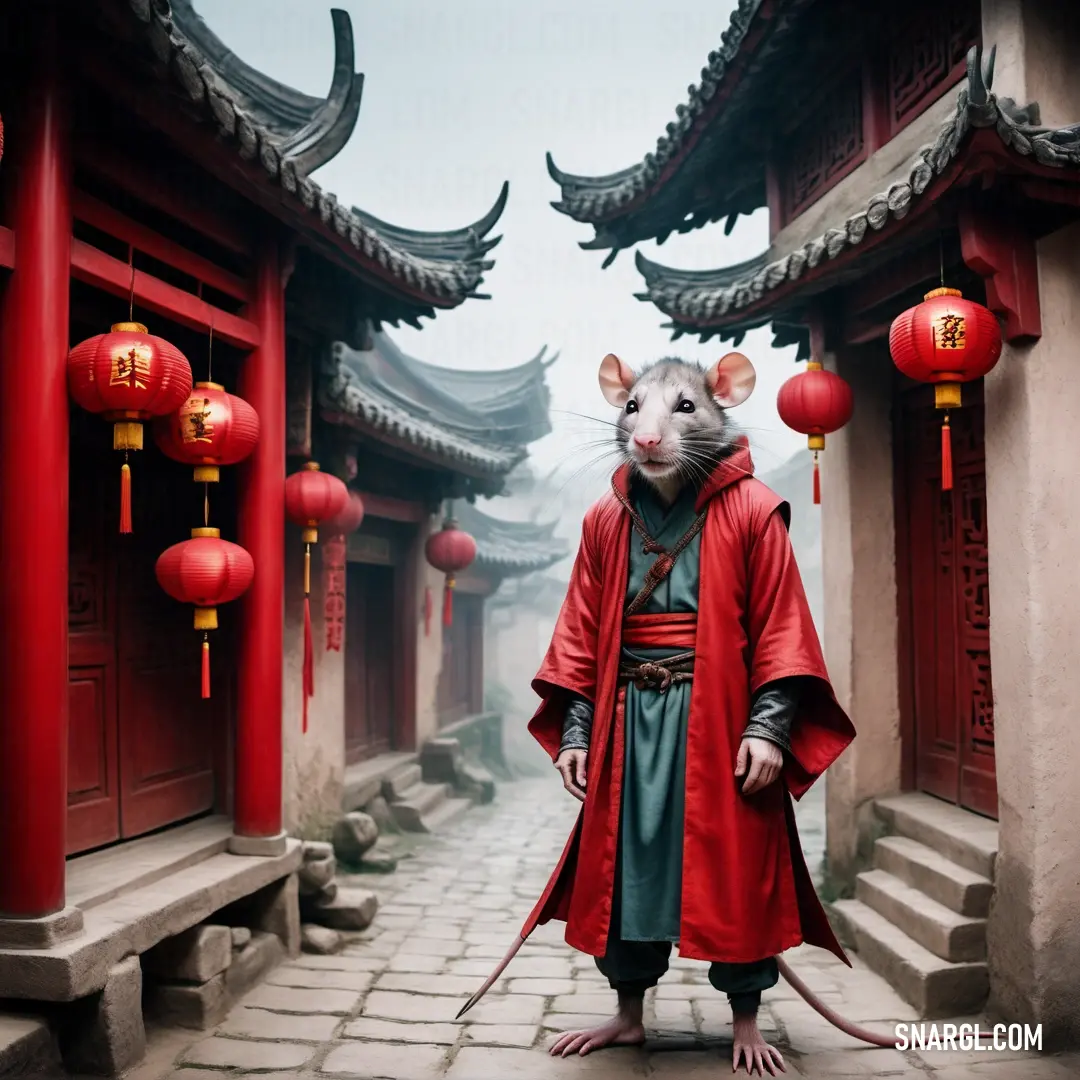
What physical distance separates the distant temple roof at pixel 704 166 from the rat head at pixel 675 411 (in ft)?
8.82

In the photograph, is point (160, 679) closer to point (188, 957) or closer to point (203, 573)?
point (203, 573)

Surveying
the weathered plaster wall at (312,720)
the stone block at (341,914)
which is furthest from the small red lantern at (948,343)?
the weathered plaster wall at (312,720)

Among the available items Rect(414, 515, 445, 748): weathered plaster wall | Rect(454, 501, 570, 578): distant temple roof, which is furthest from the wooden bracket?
Rect(454, 501, 570, 578): distant temple roof

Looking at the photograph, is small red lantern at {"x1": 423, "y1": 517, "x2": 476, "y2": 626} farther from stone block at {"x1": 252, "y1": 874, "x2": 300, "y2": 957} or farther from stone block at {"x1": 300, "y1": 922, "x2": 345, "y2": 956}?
stone block at {"x1": 252, "y1": 874, "x2": 300, "y2": 957}

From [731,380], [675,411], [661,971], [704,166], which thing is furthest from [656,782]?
[704,166]

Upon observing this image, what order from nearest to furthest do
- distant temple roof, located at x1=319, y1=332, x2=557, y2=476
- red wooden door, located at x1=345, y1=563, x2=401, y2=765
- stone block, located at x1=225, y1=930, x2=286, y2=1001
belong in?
stone block, located at x1=225, y1=930, x2=286, y2=1001
distant temple roof, located at x1=319, y1=332, x2=557, y2=476
red wooden door, located at x1=345, y1=563, x2=401, y2=765

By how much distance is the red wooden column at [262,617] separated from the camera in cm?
487

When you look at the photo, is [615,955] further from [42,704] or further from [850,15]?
[850,15]

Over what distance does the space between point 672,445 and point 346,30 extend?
10.0 ft

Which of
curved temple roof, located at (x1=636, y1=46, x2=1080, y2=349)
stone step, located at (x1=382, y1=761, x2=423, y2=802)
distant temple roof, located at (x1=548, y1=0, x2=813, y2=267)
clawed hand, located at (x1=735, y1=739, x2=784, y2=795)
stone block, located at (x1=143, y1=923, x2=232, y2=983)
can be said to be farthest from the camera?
stone step, located at (x1=382, y1=761, x2=423, y2=802)

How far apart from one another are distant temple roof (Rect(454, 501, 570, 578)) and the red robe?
10.9 metres

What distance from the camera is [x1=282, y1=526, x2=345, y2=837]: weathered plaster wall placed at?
6.68 metres

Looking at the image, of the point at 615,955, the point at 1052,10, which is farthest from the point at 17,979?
the point at 1052,10

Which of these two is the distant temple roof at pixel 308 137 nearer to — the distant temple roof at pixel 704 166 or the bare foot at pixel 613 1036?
the distant temple roof at pixel 704 166
